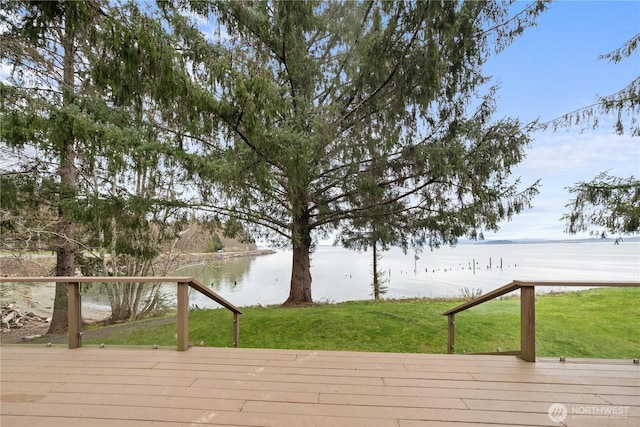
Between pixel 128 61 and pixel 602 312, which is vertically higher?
pixel 128 61

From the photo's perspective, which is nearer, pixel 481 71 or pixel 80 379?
pixel 80 379

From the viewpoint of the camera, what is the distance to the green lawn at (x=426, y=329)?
339 centimetres

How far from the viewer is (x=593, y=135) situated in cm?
459

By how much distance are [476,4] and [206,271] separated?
9083mm

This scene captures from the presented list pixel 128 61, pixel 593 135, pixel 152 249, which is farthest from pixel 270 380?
pixel 593 135

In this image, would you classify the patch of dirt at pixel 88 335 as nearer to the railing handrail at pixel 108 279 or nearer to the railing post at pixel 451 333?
the railing handrail at pixel 108 279

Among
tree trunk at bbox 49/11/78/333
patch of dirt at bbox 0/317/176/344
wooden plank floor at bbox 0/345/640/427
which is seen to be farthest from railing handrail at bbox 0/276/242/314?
tree trunk at bbox 49/11/78/333

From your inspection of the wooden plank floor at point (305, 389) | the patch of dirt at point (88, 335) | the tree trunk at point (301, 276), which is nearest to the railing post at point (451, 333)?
the wooden plank floor at point (305, 389)

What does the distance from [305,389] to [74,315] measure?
241cm

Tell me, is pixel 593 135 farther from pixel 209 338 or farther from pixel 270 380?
pixel 209 338

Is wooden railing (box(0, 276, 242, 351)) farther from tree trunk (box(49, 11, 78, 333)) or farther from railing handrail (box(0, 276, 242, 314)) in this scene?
tree trunk (box(49, 11, 78, 333))

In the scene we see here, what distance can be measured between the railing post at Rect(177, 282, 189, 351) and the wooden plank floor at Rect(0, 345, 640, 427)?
12 cm

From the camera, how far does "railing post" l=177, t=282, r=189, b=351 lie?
9.83 ft

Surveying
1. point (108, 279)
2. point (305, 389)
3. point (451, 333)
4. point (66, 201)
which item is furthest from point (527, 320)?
point (66, 201)
